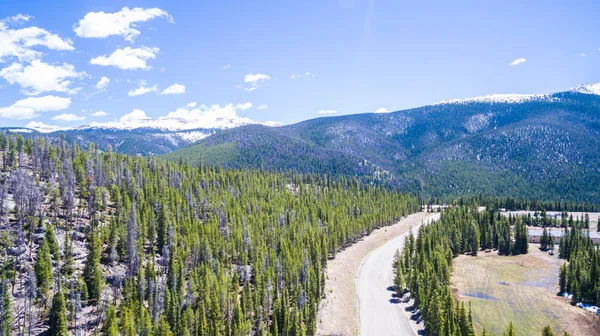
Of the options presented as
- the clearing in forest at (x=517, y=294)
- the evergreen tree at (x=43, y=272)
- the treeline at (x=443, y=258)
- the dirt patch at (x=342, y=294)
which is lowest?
the clearing in forest at (x=517, y=294)

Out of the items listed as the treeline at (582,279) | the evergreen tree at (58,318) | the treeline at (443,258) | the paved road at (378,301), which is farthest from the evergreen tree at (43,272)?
the treeline at (582,279)

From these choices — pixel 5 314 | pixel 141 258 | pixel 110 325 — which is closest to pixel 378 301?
pixel 141 258

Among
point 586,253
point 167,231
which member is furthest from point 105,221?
point 586,253

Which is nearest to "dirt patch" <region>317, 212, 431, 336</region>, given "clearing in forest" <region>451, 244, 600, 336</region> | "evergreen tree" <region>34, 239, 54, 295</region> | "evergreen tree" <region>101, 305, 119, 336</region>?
"clearing in forest" <region>451, 244, 600, 336</region>

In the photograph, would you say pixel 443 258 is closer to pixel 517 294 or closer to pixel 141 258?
pixel 517 294

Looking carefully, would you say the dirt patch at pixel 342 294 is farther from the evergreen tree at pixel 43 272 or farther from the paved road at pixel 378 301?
the evergreen tree at pixel 43 272

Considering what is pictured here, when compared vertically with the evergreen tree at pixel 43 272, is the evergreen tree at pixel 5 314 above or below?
below

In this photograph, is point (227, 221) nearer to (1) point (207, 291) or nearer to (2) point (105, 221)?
(2) point (105, 221)

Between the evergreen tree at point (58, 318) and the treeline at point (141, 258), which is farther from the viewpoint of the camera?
the treeline at point (141, 258)
